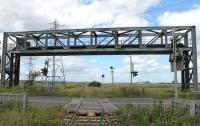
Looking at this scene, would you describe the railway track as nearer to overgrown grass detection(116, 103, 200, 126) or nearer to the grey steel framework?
overgrown grass detection(116, 103, 200, 126)

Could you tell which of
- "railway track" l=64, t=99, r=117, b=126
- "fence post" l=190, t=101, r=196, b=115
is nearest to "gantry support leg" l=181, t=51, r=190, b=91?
"railway track" l=64, t=99, r=117, b=126

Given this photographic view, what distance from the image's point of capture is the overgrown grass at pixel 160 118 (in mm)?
13993

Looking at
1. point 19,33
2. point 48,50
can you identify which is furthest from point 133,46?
point 19,33

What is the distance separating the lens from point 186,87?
157 ft

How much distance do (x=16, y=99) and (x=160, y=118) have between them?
7.69 m

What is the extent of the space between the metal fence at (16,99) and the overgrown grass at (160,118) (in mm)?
5423

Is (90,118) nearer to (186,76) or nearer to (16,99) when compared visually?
(16,99)

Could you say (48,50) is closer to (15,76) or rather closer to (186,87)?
(15,76)

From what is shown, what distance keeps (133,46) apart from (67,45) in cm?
849

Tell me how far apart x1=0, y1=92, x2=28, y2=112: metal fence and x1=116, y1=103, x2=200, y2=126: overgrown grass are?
17.8ft

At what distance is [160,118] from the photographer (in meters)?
15.8

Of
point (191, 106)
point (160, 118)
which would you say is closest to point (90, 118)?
point (160, 118)

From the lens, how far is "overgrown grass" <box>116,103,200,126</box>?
13993 mm

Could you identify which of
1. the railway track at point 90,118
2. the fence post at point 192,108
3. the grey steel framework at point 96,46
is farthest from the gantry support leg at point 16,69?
the fence post at point 192,108
